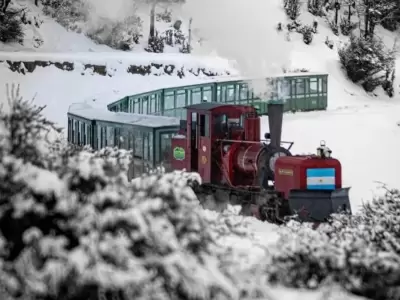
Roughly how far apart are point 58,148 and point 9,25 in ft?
49.8

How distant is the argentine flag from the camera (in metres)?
7.31

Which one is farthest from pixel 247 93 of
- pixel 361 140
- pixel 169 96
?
pixel 361 140

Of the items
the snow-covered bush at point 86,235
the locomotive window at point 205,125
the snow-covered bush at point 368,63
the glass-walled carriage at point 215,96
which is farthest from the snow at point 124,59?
the snow-covered bush at point 86,235

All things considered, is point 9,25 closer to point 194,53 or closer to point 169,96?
point 169,96

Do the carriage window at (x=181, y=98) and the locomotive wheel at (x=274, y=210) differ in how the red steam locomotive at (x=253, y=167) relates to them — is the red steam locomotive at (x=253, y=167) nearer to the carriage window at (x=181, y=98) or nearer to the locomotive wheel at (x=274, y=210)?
the locomotive wheel at (x=274, y=210)

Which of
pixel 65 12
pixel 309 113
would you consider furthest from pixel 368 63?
pixel 65 12

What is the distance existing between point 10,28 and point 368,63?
37.6 ft

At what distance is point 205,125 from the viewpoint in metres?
8.40

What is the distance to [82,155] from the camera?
3.43 meters

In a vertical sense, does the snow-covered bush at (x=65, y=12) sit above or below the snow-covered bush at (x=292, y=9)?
below

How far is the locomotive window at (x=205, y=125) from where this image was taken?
8328 millimetres

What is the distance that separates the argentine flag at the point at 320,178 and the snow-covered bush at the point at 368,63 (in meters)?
14.8

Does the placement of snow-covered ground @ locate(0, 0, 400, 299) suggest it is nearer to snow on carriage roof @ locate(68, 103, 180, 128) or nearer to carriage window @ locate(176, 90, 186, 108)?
carriage window @ locate(176, 90, 186, 108)

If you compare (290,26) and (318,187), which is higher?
(290,26)
